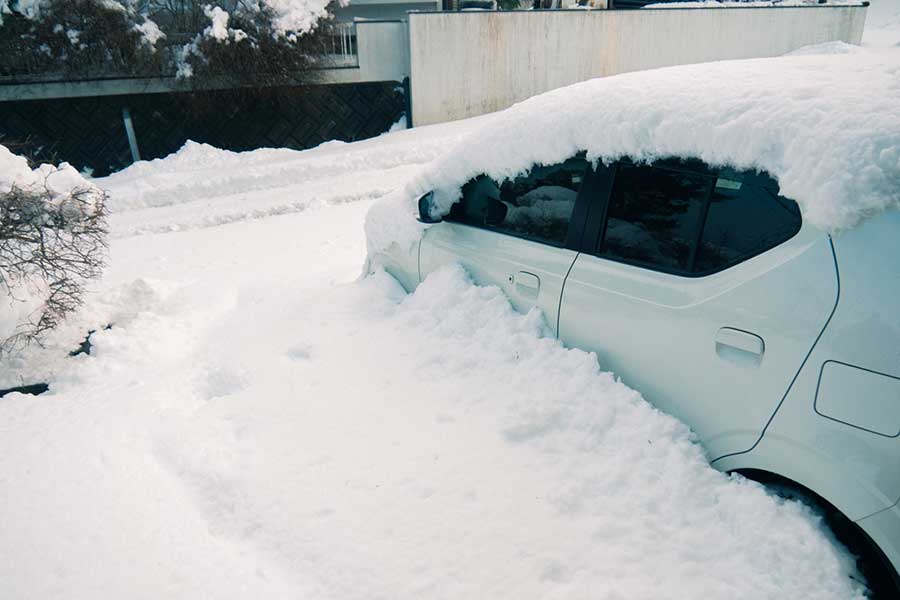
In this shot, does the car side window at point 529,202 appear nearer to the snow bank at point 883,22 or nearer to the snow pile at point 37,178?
the snow pile at point 37,178

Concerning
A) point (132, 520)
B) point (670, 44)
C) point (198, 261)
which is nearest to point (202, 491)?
point (132, 520)

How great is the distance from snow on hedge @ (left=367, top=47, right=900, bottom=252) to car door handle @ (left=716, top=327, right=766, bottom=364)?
1.34ft

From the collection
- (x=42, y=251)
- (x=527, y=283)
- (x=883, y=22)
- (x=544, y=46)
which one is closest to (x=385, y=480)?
(x=527, y=283)

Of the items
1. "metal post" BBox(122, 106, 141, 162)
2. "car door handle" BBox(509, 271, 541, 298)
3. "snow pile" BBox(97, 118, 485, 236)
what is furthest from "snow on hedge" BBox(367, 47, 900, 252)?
"metal post" BBox(122, 106, 141, 162)

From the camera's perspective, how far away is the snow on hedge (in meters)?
1.81

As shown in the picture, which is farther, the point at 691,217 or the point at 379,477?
the point at 379,477

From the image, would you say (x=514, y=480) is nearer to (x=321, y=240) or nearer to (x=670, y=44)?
(x=321, y=240)

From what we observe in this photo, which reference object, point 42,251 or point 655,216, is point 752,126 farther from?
point 42,251

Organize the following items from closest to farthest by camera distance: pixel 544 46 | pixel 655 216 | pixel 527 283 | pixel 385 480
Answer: pixel 655 216 → pixel 385 480 → pixel 527 283 → pixel 544 46

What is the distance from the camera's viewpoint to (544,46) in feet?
A: 44.4

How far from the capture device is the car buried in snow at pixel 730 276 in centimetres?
177

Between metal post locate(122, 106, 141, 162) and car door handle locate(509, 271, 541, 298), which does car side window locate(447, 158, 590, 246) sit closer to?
car door handle locate(509, 271, 541, 298)

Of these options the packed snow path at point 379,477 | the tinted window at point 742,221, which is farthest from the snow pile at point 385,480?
the tinted window at point 742,221

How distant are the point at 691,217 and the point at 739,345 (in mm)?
519
